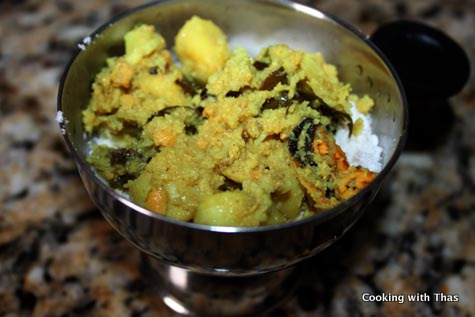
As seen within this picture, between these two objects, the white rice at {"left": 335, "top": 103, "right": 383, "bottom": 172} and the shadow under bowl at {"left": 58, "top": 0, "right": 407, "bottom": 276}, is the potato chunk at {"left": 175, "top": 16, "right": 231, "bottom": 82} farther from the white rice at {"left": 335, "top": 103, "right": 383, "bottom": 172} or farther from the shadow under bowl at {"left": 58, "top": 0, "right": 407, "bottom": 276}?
the white rice at {"left": 335, "top": 103, "right": 383, "bottom": 172}

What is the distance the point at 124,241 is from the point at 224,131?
347 millimetres

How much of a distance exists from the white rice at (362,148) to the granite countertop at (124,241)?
0.22 m

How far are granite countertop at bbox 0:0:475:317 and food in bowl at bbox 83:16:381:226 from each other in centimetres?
23

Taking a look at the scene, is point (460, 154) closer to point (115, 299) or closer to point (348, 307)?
point (348, 307)

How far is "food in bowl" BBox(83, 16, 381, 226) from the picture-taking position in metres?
0.78

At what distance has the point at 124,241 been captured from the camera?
1.05 metres

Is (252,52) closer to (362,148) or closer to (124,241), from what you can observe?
(362,148)

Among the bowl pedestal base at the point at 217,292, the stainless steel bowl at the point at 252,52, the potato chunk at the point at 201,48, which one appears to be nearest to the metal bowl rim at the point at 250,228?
the stainless steel bowl at the point at 252,52

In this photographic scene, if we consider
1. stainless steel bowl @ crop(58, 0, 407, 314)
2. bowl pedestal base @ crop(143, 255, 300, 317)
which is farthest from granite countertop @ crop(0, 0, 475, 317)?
stainless steel bowl @ crop(58, 0, 407, 314)

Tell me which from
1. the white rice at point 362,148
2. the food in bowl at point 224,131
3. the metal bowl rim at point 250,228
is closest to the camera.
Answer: the metal bowl rim at point 250,228

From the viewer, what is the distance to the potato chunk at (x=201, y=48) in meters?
0.95

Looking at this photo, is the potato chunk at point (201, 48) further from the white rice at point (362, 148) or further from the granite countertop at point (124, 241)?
the granite countertop at point (124, 241)

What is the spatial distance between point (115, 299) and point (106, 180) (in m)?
0.25

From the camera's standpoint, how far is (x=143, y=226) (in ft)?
2.38
